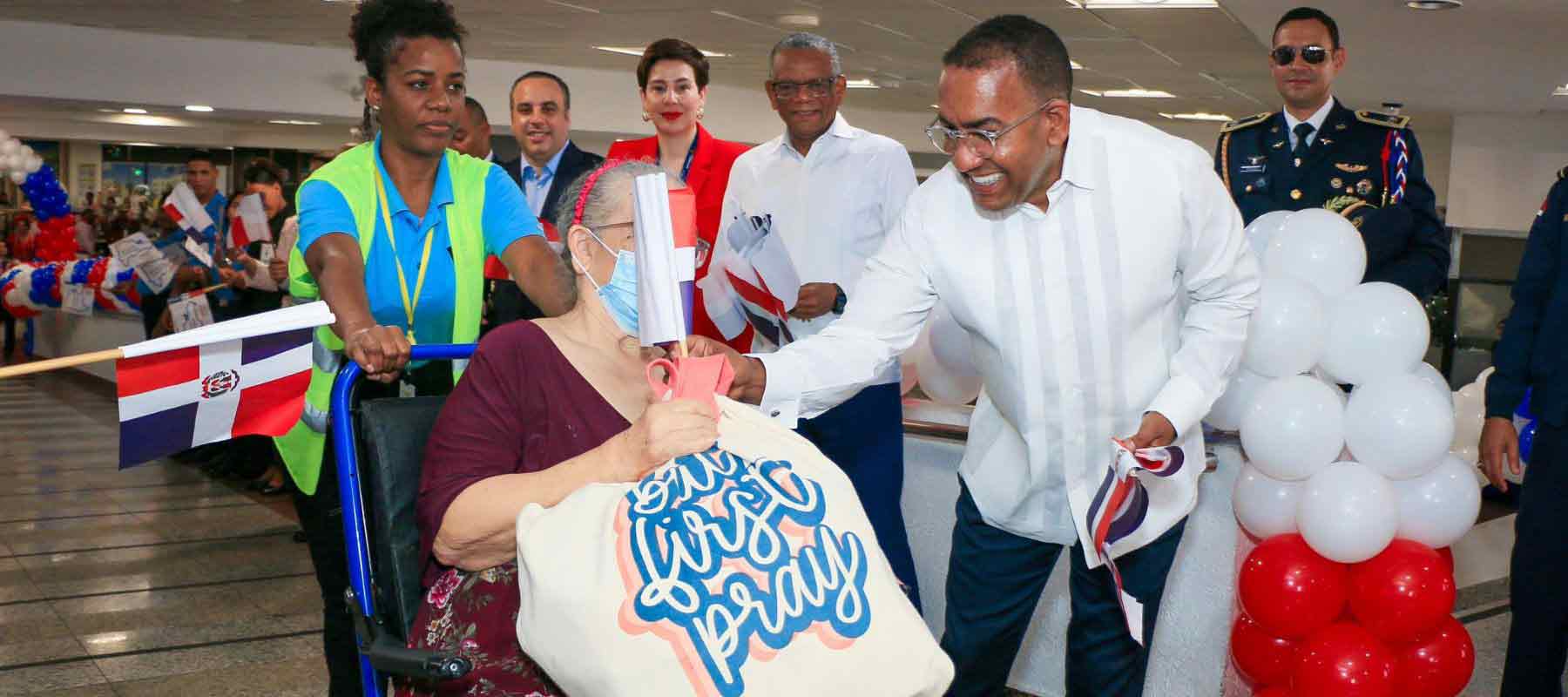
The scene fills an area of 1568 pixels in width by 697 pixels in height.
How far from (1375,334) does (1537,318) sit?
1.15 ft

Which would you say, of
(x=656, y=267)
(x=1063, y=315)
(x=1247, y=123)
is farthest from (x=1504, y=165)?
(x=656, y=267)

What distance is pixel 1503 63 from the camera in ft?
34.0

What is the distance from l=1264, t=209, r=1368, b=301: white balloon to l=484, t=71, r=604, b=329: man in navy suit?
211 cm

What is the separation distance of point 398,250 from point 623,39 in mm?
8830

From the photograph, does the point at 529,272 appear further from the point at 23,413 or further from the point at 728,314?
the point at 23,413

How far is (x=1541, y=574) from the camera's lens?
106 inches

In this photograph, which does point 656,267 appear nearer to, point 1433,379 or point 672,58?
point 1433,379

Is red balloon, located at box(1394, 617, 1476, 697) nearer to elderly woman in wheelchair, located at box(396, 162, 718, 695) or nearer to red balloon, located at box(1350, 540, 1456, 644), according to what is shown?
red balloon, located at box(1350, 540, 1456, 644)

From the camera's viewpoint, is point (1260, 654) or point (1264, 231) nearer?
point (1260, 654)

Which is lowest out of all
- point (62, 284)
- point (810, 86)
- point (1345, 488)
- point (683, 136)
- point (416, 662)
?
point (62, 284)

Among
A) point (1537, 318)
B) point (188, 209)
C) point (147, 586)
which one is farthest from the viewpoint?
point (147, 586)

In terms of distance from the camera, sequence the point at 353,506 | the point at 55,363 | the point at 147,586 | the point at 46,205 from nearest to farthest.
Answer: the point at 55,363, the point at 353,506, the point at 147,586, the point at 46,205

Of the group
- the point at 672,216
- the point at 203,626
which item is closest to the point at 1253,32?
the point at 203,626

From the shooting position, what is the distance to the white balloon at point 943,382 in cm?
353
